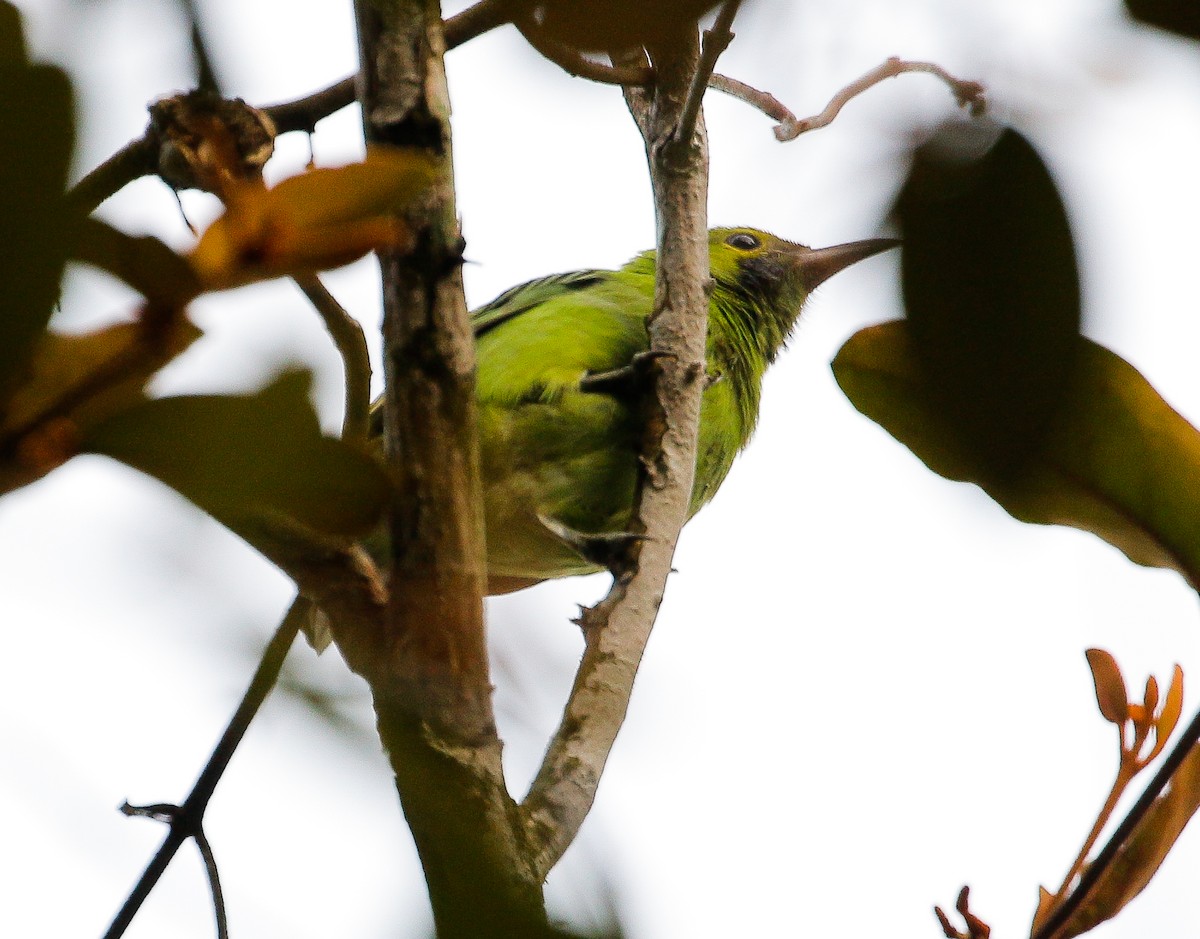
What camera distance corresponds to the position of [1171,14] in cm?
49

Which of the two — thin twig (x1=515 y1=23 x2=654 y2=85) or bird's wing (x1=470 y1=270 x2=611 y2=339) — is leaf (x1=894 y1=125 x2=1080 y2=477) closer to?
thin twig (x1=515 y1=23 x2=654 y2=85)

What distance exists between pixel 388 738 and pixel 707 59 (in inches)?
41.5

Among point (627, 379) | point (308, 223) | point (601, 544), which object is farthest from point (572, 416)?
point (308, 223)

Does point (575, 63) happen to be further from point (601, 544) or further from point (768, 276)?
point (768, 276)

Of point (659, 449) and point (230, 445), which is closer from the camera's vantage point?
point (230, 445)

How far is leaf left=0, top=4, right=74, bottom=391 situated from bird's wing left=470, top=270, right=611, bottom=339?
2991 millimetres

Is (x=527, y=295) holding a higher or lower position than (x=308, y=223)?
higher

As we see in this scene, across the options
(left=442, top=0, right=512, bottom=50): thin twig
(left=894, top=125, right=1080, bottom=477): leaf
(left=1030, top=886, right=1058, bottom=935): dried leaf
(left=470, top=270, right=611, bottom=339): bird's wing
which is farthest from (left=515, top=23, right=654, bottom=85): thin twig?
→ (left=470, top=270, right=611, bottom=339): bird's wing

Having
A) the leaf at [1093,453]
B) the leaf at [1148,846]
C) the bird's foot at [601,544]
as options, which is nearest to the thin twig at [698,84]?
the leaf at [1093,453]

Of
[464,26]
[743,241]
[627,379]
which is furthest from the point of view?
[743,241]

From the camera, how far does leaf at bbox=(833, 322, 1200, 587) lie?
0.66m

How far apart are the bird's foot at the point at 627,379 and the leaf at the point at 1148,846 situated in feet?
6.12

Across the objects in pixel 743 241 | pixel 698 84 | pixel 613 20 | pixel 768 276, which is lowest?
pixel 613 20

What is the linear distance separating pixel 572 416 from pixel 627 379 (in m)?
0.19
